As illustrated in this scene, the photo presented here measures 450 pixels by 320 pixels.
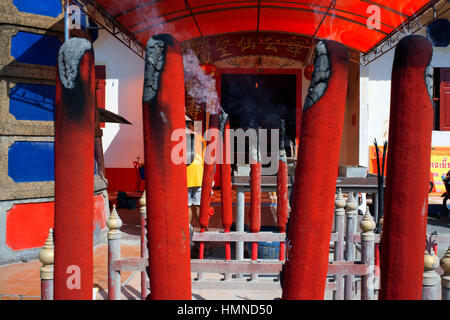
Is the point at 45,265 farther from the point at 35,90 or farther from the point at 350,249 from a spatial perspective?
the point at 35,90

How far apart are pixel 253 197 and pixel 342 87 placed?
2095 millimetres

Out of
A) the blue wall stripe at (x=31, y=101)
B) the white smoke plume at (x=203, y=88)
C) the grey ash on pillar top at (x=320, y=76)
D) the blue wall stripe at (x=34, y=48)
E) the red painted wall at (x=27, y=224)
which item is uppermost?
the white smoke plume at (x=203, y=88)

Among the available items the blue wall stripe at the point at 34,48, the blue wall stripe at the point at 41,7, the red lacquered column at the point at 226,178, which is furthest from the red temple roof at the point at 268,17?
the red lacquered column at the point at 226,178

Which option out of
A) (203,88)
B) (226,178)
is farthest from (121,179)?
(226,178)

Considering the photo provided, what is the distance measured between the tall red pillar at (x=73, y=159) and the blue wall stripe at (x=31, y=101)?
4158mm

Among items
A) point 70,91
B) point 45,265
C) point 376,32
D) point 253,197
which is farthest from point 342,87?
point 376,32

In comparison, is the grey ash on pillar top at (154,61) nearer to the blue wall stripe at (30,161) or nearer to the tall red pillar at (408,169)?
the tall red pillar at (408,169)

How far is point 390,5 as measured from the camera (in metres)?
6.76

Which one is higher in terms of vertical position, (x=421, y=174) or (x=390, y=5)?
(x=390, y=5)

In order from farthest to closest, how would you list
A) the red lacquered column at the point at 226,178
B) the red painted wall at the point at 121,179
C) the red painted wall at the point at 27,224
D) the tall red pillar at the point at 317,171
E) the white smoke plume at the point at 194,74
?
the red painted wall at the point at 121,179 < the white smoke plume at the point at 194,74 < the red painted wall at the point at 27,224 < the red lacquered column at the point at 226,178 < the tall red pillar at the point at 317,171

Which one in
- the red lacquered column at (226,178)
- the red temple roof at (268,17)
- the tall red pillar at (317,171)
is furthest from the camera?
the red temple roof at (268,17)

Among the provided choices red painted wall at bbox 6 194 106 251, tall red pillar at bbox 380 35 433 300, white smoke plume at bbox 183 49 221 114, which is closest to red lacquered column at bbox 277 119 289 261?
tall red pillar at bbox 380 35 433 300

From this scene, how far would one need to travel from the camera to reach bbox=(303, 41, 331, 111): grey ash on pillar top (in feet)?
2.83

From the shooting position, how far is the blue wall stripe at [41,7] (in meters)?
4.43
